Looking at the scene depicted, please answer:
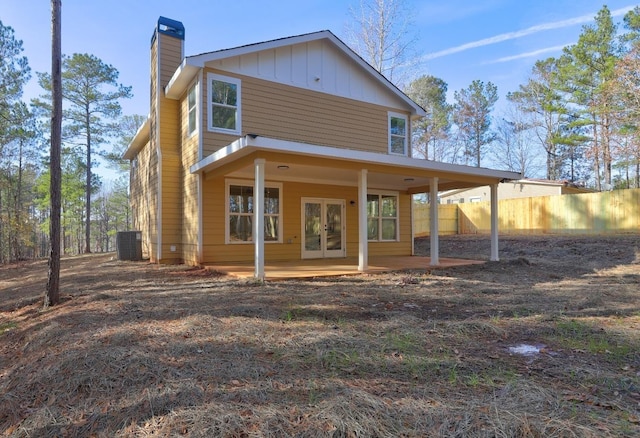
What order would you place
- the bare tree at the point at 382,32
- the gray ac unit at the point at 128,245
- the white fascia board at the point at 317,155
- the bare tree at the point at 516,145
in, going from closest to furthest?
the white fascia board at the point at 317,155 < the gray ac unit at the point at 128,245 < the bare tree at the point at 382,32 < the bare tree at the point at 516,145

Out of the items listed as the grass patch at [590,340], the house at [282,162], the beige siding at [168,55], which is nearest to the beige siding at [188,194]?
the house at [282,162]

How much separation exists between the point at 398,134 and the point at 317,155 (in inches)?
239

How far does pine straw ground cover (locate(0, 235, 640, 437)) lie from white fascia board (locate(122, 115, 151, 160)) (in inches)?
283

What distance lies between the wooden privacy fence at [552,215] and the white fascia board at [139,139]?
14.4 meters

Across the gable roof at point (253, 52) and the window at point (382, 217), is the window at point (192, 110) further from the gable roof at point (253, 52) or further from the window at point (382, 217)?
the window at point (382, 217)

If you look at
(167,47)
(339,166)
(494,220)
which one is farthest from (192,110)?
(494,220)

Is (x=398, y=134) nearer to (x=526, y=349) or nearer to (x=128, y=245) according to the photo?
(x=128, y=245)

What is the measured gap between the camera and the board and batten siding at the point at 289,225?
9070 millimetres

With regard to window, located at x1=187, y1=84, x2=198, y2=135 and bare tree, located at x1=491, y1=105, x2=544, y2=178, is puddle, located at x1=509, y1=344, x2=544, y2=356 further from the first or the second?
bare tree, located at x1=491, y1=105, x2=544, y2=178

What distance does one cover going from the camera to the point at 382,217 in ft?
39.3

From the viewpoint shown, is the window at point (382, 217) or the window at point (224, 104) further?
the window at point (382, 217)

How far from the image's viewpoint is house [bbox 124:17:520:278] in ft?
28.7

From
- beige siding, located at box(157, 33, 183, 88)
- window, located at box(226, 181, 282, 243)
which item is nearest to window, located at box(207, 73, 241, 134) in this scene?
window, located at box(226, 181, 282, 243)

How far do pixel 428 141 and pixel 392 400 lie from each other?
2711 centimetres
